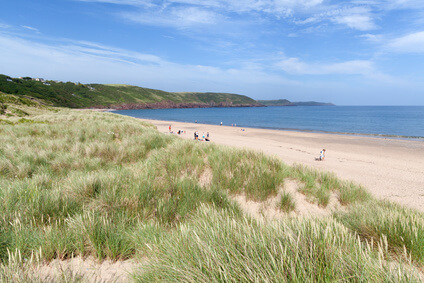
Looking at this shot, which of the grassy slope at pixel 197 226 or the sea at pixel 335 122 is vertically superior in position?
the sea at pixel 335 122

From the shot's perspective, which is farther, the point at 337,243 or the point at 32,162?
the point at 32,162

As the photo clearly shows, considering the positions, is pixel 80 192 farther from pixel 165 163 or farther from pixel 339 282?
pixel 339 282

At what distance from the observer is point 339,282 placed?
1337 millimetres

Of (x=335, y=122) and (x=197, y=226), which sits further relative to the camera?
(x=335, y=122)

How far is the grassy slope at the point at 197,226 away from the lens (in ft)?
4.79

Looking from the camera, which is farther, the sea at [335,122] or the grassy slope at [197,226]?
the sea at [335,122]

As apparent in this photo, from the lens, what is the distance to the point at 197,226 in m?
2.08

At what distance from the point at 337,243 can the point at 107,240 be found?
2.27 metres

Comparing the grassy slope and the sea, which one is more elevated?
the sea

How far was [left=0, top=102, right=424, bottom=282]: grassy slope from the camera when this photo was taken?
1.46 metres

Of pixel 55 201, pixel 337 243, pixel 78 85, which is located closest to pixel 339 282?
pixel 337 243

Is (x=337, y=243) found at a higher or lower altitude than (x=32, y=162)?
higher

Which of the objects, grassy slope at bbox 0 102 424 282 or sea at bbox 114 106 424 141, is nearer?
grassy slope at bbox 0 102 424 282

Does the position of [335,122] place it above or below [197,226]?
above
